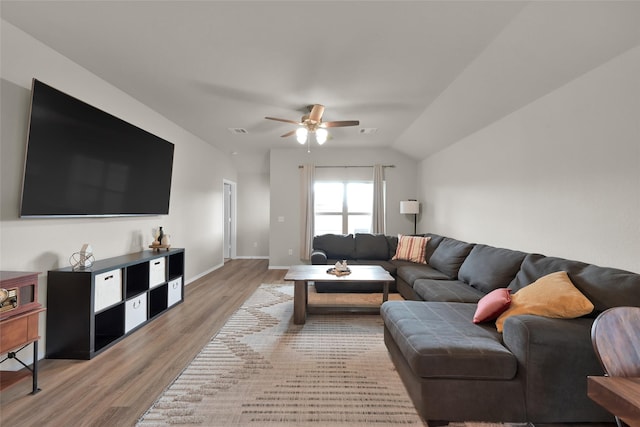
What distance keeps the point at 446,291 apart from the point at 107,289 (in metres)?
3.22

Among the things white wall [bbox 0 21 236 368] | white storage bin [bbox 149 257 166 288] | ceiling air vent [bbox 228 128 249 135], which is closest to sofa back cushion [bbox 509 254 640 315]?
white storage bin [bbox 149 257 166 288]

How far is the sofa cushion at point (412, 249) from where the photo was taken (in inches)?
185

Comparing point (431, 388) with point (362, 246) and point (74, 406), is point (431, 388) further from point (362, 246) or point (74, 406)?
point (362, 246)

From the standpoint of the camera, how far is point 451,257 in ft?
12.4

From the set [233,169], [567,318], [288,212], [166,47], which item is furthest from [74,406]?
[233,169]

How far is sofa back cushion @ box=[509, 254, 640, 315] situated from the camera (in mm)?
1759

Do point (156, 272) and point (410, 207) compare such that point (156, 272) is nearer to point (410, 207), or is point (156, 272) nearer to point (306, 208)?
point (306, 208)

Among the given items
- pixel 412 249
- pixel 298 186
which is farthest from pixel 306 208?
pixel 412 249

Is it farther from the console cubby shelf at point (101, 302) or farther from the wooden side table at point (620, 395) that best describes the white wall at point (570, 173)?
the console cubby shelf at point (101, 302)

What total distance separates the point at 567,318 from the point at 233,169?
680 centimetres

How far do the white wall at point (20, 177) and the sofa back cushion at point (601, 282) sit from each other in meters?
4.04

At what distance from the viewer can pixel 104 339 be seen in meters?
2.76

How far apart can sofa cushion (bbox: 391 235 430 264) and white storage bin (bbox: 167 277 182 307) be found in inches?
131

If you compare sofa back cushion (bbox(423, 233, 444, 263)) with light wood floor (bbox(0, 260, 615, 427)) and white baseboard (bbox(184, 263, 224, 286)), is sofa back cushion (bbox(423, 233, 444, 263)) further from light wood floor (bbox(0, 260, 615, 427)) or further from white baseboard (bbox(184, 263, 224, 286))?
white baseboard (bbox(184, 263, 224, 286))
